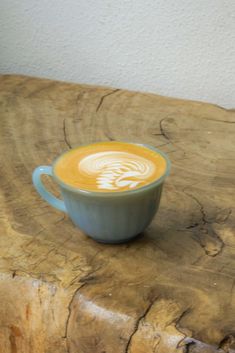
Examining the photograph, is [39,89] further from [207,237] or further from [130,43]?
[207,237]

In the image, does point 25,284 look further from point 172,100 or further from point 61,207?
point 172,100

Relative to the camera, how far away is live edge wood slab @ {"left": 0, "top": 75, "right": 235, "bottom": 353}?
0.62 metres

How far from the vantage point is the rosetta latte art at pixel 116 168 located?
718 mm

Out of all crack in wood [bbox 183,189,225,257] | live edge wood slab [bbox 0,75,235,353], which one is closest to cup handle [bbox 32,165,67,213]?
live edge wood slab [bbox 0,75,235,353]

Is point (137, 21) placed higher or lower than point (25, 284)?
higher

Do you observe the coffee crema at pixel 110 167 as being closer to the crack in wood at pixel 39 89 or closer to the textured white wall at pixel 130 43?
the crack in wood at pixel 39 89

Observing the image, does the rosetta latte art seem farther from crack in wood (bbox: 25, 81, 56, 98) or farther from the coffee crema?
crack in wood (bbox: 25, 81, 56, 98)

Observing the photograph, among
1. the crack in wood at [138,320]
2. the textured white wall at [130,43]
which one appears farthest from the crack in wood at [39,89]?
the crack in wood at [138,320]

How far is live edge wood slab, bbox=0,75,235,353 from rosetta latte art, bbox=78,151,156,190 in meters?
0.08

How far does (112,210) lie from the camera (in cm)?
70

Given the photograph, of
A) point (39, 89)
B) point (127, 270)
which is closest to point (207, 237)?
point (127, 270)

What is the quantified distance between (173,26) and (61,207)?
72 cm

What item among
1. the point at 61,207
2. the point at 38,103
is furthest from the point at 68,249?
the point at 38,103

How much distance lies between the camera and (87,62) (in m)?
1.49
